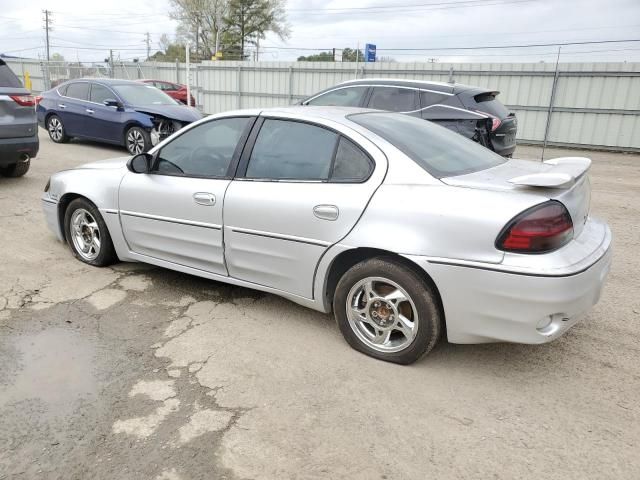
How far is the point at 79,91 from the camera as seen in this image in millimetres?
11508

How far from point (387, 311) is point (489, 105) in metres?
6.01

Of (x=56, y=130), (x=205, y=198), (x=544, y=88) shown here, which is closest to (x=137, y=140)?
(x=56, y=130)

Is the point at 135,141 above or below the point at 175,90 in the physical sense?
below

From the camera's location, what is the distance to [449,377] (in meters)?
3.15

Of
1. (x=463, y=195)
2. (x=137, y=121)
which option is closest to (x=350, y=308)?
(x=463, y=195)

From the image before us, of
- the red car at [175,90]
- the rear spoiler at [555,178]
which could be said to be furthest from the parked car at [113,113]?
the red car at [175,90]

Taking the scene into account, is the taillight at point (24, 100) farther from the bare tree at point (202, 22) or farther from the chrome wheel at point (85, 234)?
the bare tree at point (202, 22)

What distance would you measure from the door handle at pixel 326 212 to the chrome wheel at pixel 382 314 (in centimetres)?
43

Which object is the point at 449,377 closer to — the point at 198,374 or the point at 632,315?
the point at 198,374

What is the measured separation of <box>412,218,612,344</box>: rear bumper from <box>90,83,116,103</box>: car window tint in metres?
9.88

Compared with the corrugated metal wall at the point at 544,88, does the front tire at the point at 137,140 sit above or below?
below

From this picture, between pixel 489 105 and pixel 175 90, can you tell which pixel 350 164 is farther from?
pixel 175 90

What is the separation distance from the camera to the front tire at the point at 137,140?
10523 mm

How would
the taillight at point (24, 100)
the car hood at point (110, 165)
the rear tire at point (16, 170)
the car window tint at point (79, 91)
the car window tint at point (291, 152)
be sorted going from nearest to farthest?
the car window tint at point (291, 152) < the car hood at point (110, 165) < the taillight at point (24, 100) < the rear tire at point (16, 170) < the car window tint at point (79, 91)
